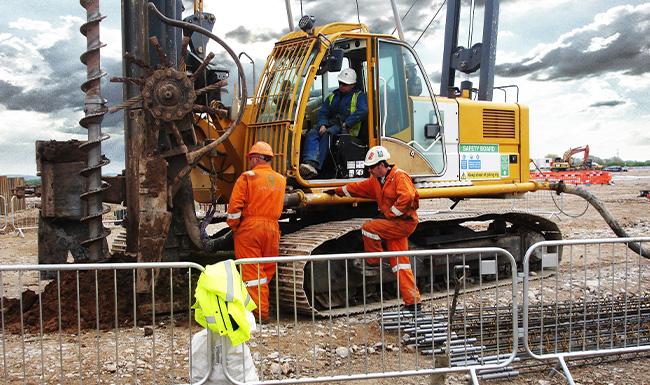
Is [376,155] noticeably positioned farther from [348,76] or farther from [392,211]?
[348,76]

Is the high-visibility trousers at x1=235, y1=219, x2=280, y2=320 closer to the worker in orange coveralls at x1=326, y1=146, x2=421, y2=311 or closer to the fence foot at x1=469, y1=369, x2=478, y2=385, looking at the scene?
the worker in orange coveralls at x1=326, y1=146, x2=421, y2=311

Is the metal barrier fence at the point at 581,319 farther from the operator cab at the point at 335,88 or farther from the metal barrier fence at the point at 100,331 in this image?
the metal barrier fence at the point at 100,331

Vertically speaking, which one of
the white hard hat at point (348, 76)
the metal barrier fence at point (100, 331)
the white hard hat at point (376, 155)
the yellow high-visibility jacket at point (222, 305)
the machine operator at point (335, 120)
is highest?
the white hard hat at point (348, 76)

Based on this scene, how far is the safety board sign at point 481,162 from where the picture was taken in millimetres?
9023

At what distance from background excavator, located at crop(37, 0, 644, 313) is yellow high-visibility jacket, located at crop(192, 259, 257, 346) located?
178 centimetres

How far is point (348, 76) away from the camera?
7.94 metres

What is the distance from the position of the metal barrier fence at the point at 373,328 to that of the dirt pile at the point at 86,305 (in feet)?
3.30

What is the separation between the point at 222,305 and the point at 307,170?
3.25 m

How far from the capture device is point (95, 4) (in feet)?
21.1

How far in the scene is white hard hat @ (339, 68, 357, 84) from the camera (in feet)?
26.0

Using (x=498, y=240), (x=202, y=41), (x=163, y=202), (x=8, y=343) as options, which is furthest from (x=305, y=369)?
(x=498, y=240)

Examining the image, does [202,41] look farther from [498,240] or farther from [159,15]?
→ [498,240]

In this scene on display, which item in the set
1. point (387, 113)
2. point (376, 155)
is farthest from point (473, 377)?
point (387, 113)

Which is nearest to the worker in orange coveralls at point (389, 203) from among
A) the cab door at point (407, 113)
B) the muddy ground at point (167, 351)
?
the cab door at point (407, 113)
